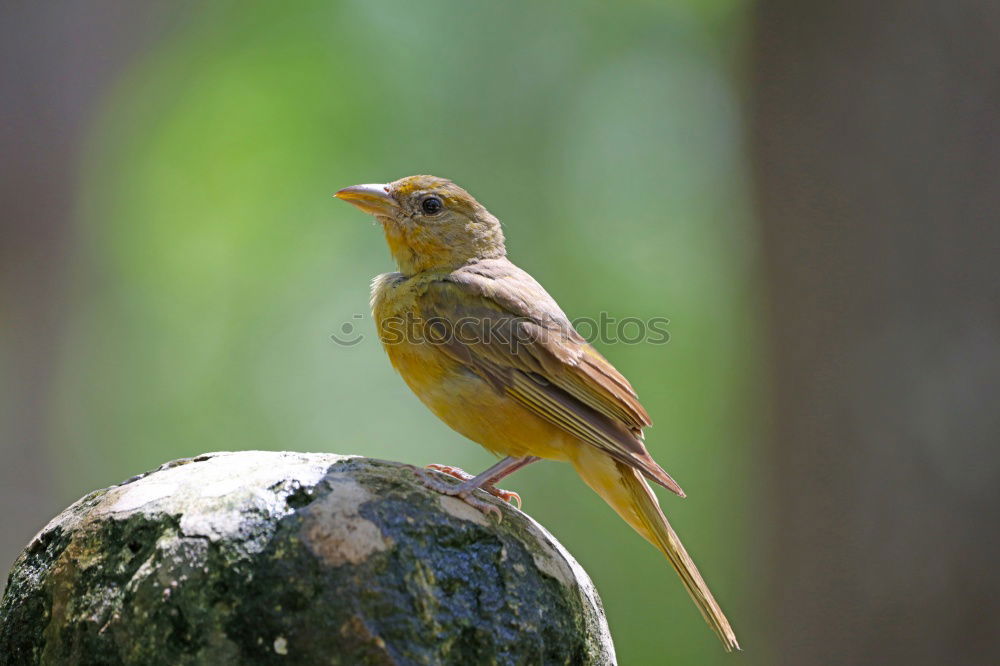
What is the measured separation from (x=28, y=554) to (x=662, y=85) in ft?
36.0

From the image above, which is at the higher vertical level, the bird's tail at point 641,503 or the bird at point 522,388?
the bird at point 522,388

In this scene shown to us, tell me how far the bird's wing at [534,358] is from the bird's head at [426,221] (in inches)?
11.9

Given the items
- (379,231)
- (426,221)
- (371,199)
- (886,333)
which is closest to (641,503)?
(426,221)

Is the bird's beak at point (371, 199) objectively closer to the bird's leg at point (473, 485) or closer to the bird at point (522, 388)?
the bird at point (522, 388)

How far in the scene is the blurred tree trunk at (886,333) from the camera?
6.37m

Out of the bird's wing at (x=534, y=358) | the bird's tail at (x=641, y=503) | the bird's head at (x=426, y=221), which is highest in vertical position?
the bird's head at (x=426, y=221)

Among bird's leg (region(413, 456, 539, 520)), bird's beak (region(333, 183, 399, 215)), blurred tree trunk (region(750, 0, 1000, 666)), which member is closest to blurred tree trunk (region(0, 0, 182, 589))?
bird's beak (region(333, 183, 399, 215))

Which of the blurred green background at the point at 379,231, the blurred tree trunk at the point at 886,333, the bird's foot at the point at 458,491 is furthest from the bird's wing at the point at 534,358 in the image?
the blurred green background at the point at 379,231

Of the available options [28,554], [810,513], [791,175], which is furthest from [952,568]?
[28,554]

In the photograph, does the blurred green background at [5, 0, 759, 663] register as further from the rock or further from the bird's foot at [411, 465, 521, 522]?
the rock

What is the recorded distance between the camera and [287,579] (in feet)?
9.68

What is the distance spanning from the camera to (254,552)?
9.83 ft

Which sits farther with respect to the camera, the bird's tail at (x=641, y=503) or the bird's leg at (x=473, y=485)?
the bird's tail at (x=641, y=503)

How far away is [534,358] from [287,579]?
195 centimetres
